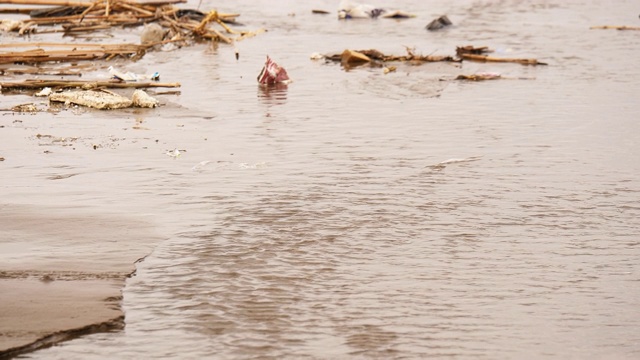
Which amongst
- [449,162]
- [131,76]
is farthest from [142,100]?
[449,162]

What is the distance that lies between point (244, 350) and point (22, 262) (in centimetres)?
173

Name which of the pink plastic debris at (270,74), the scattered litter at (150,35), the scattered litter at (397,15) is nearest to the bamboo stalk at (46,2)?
the scattered litter at (150,35)

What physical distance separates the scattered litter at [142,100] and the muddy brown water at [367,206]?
19 centimetres

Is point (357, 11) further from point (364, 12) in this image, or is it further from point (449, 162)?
point (449, 162)

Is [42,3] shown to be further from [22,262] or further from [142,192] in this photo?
[22,262]

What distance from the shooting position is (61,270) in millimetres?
5676

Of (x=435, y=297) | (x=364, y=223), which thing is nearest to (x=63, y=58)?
(x=364, y=223)

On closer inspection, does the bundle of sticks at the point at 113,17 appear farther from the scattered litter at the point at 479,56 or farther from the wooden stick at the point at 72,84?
the wooden stick at the point at 72,84

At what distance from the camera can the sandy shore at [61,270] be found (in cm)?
488

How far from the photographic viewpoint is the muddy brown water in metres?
4.98

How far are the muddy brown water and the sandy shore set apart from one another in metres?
0.12

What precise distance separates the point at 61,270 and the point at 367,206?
7.53 ft

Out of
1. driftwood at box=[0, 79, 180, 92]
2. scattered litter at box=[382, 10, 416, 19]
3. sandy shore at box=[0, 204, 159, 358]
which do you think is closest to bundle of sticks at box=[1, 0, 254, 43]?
scattered litter at box=[382, 10, 416, 19]

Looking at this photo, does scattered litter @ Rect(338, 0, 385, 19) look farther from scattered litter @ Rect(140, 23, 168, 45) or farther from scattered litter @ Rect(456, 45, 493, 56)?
scattered litter @ Rect(456, 45, 493, 56)
